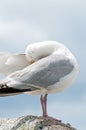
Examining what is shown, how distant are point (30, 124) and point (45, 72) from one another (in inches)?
69.0

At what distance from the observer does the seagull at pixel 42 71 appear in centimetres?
737

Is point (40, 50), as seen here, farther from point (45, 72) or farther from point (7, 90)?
point (7, 90)

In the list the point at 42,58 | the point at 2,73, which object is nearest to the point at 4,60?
the point at 2,73

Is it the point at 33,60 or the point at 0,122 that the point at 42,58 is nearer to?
the point at 33,60

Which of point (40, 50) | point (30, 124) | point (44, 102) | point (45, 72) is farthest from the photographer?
point (40, 50)

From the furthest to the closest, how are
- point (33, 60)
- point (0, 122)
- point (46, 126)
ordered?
point (33, 60) → point (0, 122) → point (46, 126)

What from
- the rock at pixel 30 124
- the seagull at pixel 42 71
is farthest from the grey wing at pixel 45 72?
the rock at pixel 30 124

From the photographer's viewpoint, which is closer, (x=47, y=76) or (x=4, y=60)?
(x=47, y=76)

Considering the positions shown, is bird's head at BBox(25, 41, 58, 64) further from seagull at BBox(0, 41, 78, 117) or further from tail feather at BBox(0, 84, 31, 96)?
tail feather at BBox(0, 84, 31, 96)

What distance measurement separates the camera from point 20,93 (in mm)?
7230

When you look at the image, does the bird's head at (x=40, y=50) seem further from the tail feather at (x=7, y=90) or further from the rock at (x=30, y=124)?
the rock at (x=30, y=124)

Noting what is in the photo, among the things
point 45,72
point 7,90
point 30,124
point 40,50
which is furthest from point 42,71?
point 30,124

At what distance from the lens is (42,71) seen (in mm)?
7754

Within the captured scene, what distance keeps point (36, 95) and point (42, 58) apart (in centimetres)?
93
